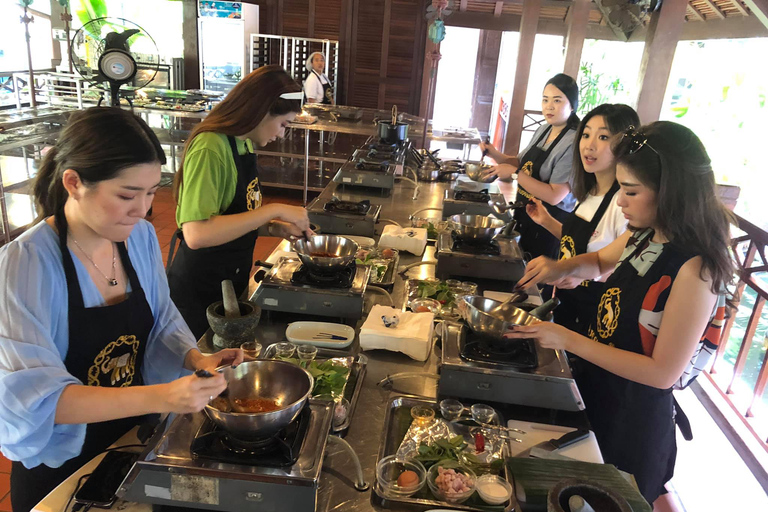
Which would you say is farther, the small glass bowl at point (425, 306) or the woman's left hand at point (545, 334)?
the small glass bowl at point (425, 306)

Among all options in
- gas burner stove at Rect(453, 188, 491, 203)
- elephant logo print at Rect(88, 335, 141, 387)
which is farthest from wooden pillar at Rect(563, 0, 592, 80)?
elephant logo print at Rect(88, 335, 141, 387)

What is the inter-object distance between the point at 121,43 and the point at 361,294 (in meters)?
4.42

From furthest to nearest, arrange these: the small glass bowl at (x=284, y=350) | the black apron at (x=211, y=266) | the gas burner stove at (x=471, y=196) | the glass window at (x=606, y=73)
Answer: the glass window at (x=606, y=73) < the gas burner stove at (x=471, y=196) < the black apron at (x=211, y=266) < the small glass bowl at (x=284, y=350)

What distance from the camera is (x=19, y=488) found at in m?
1.44

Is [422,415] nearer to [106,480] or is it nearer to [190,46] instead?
[106,480]

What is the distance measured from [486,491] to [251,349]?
2.93 feet

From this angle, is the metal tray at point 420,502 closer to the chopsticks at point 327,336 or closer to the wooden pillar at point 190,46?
the chopsticks at point 327,336

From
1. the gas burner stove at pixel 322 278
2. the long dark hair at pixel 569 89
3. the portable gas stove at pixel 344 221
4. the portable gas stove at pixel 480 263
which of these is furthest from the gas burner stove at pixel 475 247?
the long dark hair at pixel 569 89

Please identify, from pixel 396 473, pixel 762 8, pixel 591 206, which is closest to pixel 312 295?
pixel 396 473

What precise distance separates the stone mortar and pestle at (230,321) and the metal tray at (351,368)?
0.34 feet

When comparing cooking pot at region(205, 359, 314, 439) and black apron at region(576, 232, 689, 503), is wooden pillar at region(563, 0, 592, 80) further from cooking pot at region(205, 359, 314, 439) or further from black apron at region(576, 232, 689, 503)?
cooking pot at region(205, 359, 314, 439)

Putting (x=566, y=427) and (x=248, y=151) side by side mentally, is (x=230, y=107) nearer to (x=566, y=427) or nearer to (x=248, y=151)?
(x=248, y=151)

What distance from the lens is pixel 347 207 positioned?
3295 millimetres

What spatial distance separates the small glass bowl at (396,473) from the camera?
1302 mm
